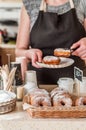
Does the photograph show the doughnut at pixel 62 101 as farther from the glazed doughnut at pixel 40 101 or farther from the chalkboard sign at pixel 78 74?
the chalkboard sign at pixel 78 74

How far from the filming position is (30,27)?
5.97ft

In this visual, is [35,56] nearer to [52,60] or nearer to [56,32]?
[52,60]

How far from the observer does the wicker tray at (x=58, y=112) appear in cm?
122

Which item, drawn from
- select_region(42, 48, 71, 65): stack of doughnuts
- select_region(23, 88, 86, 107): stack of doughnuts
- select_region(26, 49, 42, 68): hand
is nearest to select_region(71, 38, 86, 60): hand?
select_region(42, 48, 71, 65): stack of doughnuts

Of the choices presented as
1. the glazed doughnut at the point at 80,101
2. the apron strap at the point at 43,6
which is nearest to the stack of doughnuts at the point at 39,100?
the glazed doughnut at the point at 80,101

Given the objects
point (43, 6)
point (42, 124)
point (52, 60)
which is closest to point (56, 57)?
point (52, 60)

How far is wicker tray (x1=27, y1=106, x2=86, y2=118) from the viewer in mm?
1219

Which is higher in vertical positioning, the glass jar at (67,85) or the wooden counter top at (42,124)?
the glass jar at (67,85)

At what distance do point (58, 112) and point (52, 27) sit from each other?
0.71 m

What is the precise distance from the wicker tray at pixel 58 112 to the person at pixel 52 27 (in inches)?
21.8

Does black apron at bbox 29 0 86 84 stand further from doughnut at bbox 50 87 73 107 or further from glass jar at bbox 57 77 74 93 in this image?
doughnut at bbox 50 87 73 107

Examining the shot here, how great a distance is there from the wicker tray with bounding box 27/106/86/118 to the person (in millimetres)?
554

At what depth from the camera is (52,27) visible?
182cm

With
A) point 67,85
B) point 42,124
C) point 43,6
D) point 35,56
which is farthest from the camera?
point 43,6
